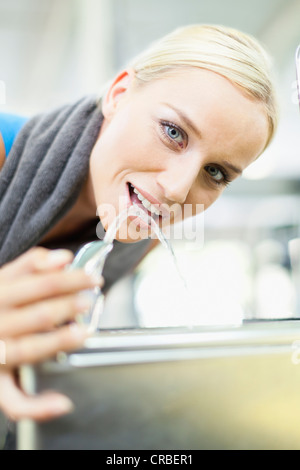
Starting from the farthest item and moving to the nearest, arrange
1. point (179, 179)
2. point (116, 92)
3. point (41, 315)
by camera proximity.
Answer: point (116, 92) → point (179, 179) → point (41, 315)

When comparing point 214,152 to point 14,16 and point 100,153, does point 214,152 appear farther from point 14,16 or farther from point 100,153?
point 14,16

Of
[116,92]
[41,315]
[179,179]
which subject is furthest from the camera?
[116,92]

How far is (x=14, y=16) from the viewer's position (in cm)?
146

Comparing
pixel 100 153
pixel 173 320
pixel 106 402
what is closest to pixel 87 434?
pixel 106 402

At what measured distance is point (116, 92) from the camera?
45 centimetres

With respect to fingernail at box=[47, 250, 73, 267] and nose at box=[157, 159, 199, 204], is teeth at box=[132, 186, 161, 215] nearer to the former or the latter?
nose at box=[157, 159, 199, 204]

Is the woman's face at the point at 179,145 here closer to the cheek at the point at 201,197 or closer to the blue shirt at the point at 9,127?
the cheek at the point at 201,197

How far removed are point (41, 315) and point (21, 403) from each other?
0.04 m

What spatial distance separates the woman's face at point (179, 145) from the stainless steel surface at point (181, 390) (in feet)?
0.49

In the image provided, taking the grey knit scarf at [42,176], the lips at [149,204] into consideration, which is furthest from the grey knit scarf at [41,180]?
the lips at [149,204]

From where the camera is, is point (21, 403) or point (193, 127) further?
point (193, 127)

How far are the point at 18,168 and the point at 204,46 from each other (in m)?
0.23

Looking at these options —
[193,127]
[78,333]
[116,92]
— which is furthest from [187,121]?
[78,333]

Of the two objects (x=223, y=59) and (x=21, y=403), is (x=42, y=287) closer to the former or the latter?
(x=21, y=403)
